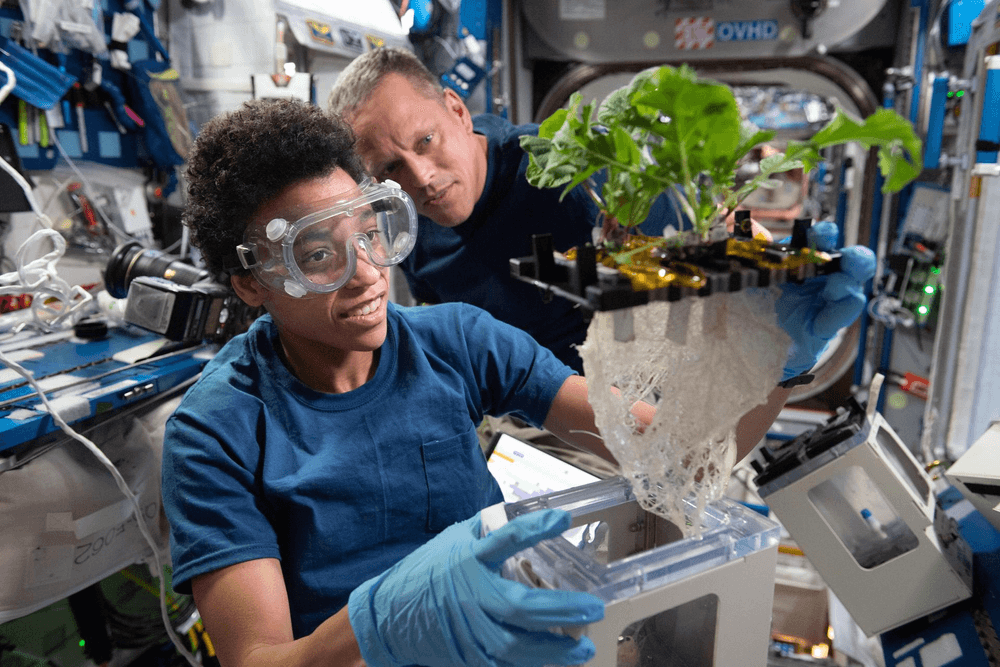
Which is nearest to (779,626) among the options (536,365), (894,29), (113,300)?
(536,365)

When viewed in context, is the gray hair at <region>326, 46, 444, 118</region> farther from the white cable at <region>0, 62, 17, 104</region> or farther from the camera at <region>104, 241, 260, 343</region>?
the white cable at <region>0, 62, 17, 104</region>

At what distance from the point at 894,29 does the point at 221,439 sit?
13.6 feet

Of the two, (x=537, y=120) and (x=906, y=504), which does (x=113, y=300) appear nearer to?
(x=906, y=504)

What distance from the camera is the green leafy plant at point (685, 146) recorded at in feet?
2.43

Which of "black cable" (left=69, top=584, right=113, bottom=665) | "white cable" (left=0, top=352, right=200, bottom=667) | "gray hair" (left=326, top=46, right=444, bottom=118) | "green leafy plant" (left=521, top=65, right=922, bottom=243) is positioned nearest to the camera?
"green leafy plant" (left=521, top=65, right=922, bottom=243)

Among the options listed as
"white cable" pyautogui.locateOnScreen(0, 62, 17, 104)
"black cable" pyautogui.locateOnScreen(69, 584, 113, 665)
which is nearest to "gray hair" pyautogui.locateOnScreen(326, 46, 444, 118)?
"white cable" pyautogui.locateOnScreen(0, 62, 17, 104)

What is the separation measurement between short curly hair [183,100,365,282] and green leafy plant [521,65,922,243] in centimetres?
45

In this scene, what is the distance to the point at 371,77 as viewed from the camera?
5.61 ft

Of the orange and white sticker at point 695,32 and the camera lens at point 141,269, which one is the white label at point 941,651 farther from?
the orange and white sticker at point 695,32

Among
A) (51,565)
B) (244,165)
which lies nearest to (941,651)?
(244,165)

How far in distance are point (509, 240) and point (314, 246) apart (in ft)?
3.32

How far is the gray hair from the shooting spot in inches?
67.5

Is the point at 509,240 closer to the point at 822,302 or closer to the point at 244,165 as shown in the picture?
the point at 244,165

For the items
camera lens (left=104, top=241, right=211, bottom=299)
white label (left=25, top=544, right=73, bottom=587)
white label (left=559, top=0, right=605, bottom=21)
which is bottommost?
white label (left=25, top=544, right=73, bottom=587)
